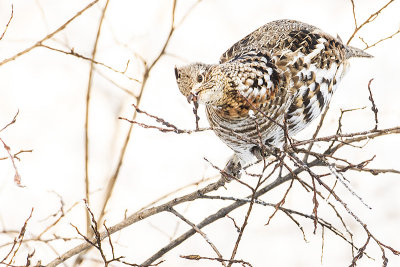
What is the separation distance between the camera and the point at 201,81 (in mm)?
2607

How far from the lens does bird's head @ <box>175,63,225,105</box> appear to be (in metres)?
2.54

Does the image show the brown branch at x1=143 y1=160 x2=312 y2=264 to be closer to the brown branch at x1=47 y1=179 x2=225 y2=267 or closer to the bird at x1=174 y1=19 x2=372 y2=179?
the brown branch at x1=47 y1=179 x2=225 y2=267

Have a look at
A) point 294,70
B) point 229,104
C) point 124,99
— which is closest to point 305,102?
point 294,70

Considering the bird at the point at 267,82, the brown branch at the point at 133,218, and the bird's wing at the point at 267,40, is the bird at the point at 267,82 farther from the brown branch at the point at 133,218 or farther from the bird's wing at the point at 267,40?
the brown branch at the point at 133,218

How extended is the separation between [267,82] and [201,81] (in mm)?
540

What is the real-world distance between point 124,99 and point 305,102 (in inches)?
115

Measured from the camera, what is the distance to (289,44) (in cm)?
341

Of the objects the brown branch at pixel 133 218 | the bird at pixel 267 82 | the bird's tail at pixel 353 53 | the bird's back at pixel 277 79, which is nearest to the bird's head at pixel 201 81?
the bird at pixel 267 82

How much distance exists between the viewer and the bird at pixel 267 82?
2.71 metres

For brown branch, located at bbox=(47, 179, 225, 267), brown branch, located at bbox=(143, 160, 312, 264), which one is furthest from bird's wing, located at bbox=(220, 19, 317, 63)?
brown branch, located at bbox=(47, 179, 225, 267)

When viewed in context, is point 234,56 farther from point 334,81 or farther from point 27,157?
point 27,157

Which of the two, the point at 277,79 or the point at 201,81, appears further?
the point at 277,79

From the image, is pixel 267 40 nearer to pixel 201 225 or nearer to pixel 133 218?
pixel 201 225

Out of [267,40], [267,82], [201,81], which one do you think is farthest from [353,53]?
[201,81]
